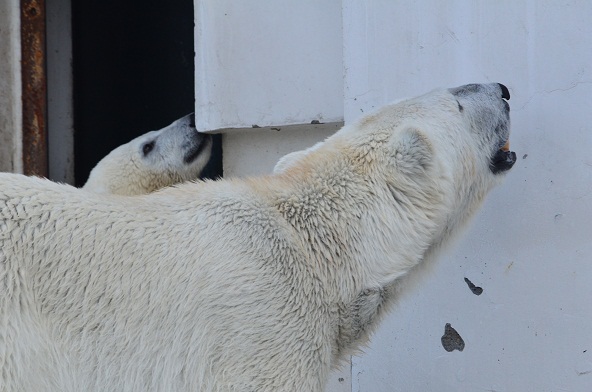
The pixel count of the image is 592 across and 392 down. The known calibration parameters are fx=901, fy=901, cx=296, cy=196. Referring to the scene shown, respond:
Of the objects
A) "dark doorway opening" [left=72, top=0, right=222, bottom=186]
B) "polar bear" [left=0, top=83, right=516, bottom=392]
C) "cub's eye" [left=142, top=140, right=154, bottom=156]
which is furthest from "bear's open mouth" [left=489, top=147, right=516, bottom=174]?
"dark doorway opening" [left=72, top=0, right=222, bottom=186]

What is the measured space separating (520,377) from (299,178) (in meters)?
1.08

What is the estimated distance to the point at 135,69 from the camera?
7.55 m

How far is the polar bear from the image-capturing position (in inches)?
98.2

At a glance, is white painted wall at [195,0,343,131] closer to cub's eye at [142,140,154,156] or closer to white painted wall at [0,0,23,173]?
cub's eye at [142,140,154,156]

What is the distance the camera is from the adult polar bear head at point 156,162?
5.04m

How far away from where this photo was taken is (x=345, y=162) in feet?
9.50

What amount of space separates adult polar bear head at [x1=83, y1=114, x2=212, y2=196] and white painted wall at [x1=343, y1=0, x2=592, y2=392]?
1600 mm

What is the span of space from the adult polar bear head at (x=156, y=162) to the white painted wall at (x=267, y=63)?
32 cm

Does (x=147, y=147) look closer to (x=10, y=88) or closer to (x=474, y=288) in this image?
(x=10, y=88)

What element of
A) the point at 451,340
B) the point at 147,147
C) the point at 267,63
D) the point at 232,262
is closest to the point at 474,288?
the point at 451,340

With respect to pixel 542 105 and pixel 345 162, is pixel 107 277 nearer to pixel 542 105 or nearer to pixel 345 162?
pixel 345 162

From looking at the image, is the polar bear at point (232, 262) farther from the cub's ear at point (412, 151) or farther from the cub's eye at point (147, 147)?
the cub's eye at point (147, 147)

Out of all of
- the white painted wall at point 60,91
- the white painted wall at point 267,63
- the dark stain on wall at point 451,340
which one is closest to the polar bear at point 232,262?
the dark stain on wall at point 451,340

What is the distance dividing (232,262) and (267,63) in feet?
7.06
